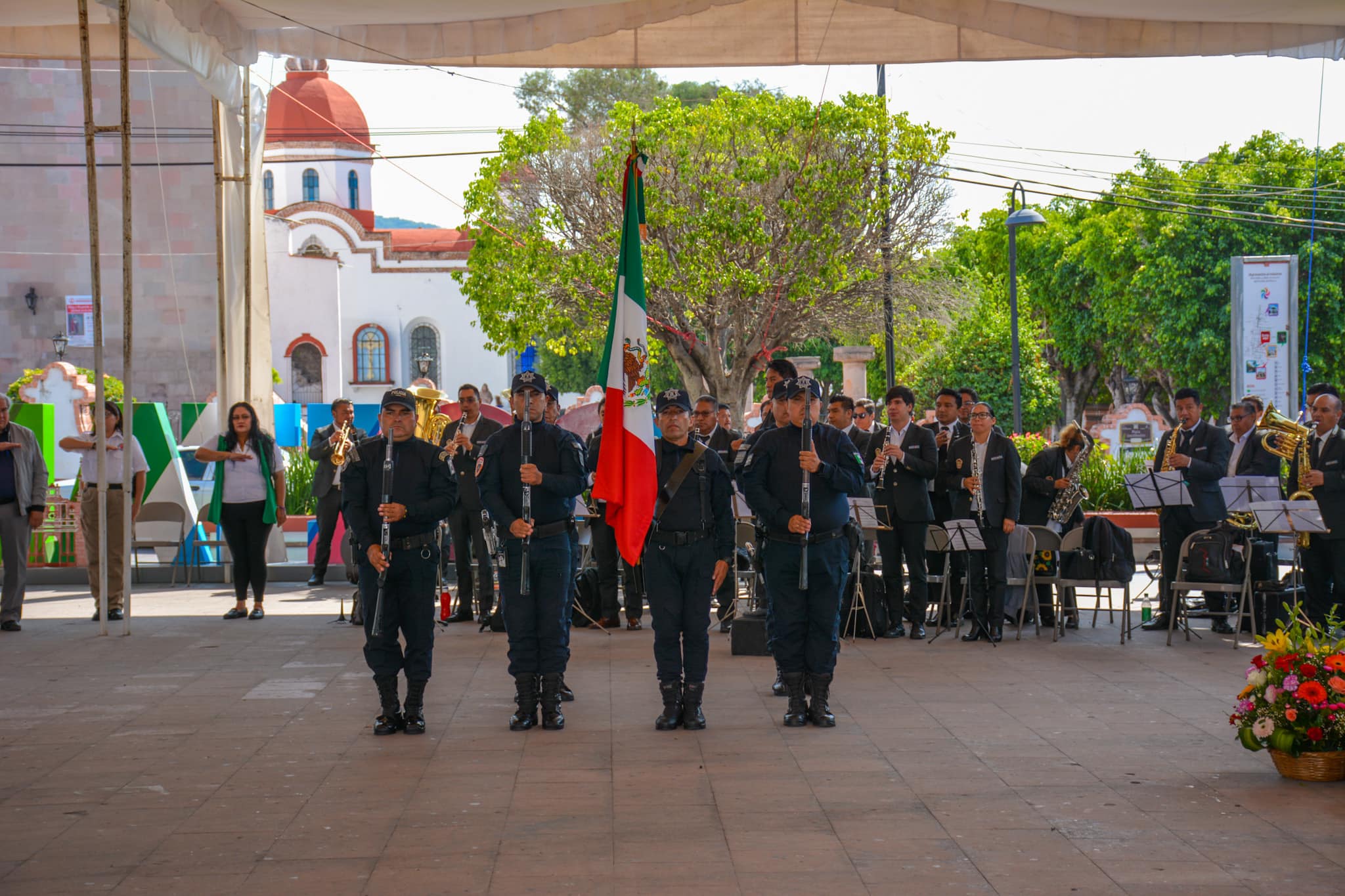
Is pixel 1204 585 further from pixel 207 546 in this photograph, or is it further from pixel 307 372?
pixel 307 372

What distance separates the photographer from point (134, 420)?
57.4 feet

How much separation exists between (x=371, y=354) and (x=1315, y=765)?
62.9 m

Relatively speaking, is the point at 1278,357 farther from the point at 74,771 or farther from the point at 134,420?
the point at 74,771

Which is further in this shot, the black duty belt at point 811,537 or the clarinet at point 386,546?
the black duty belt at point 811,537

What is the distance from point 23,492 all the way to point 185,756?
603 centimetres

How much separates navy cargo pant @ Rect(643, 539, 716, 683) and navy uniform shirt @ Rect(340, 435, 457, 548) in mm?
1234

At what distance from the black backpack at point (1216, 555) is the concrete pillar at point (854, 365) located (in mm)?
17349

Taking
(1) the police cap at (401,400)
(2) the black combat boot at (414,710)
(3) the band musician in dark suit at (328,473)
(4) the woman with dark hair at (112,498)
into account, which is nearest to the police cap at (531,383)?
(1) the police cap at (401,400)

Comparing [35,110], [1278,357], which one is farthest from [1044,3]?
[35,110]

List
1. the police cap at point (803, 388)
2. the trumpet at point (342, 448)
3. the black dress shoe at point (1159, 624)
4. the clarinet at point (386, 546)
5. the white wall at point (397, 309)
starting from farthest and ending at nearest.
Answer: the white wall at point (397, 309)
the trumpet at point (342, 448)
the black dress shoe at point (1159, 624)
the police cap at point (803, 388)
the clarinet at point (386, 546)

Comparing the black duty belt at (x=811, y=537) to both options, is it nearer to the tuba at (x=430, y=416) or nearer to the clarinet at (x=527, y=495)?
the clarinet at (x=527, y=495)

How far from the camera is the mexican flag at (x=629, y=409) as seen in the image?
8.53 metres

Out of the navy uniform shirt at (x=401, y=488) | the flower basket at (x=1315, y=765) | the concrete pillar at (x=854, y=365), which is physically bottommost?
the flower basket at (x=1315, y=765)

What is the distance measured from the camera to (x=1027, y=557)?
12.1 m
